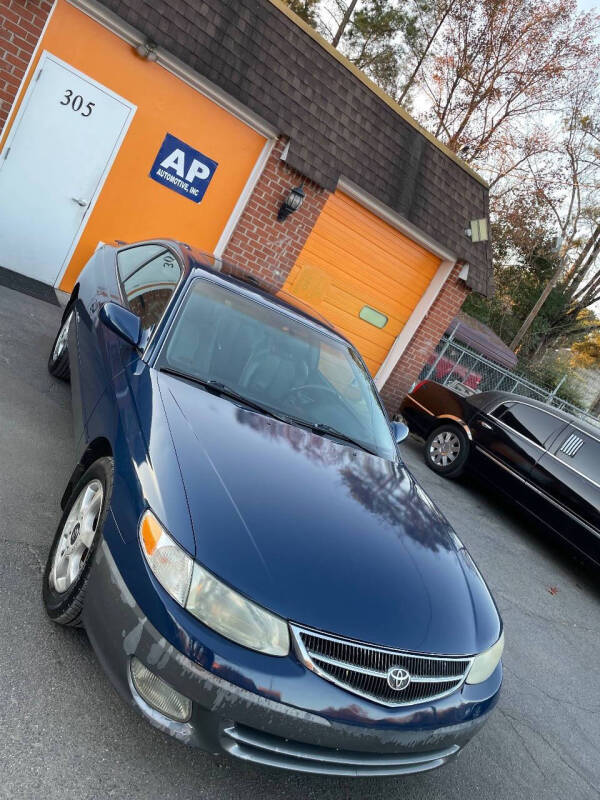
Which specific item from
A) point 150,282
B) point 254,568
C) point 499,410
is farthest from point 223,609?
point 499,410

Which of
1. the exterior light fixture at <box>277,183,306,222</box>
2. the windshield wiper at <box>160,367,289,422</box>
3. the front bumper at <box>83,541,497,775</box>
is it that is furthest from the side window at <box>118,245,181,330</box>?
the exterior light fixture at <box>277,183,306,222</box>

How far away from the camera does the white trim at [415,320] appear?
9359 millimetres

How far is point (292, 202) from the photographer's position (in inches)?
302

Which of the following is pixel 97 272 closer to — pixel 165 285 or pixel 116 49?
pixel 165 285

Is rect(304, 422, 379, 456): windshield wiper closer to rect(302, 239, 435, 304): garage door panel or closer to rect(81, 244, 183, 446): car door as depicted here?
rect(81, 244, 183, 446): car door

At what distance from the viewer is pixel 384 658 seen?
79.9 inches

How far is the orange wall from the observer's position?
21.0ft

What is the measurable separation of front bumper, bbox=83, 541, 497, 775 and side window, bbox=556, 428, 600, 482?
5071 millimetres

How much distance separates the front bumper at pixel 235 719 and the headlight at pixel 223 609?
13cm

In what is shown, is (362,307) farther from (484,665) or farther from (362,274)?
(484,665)

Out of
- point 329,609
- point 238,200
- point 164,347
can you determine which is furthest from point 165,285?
point 238,200

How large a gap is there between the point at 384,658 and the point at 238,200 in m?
6.96

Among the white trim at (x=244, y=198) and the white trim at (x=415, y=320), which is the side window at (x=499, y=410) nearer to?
the white trim at (x=415, y=320)

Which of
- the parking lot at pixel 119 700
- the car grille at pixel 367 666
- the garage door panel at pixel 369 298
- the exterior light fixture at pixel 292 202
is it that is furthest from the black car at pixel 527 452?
the car grille at pixel 367 666
